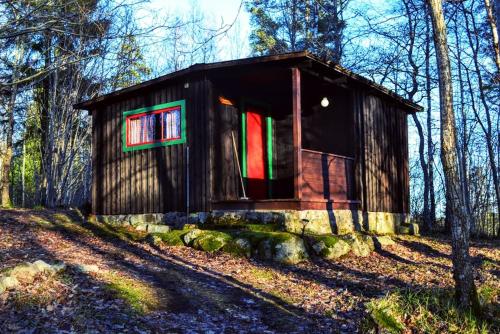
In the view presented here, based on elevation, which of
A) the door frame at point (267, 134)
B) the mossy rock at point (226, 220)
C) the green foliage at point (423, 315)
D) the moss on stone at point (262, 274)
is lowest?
the green foliage at point (423, 315)

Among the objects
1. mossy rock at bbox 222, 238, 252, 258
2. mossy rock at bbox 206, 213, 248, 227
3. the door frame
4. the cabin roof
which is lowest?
mossy rock at bbox 222, 238, 252, 258

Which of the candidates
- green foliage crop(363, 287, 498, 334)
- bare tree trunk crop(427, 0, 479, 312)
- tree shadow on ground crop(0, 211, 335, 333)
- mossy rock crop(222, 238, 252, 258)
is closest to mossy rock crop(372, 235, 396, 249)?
mossy rock crop(222, 238, 252, 258)

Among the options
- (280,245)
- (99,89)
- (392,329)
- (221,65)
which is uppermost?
(99,89)

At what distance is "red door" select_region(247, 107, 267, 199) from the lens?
467 inches

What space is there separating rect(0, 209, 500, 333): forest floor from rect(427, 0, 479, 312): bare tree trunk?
3.09 feet

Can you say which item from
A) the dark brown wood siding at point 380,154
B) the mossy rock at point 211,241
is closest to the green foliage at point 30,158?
the dark brown wood siding at point 380,154

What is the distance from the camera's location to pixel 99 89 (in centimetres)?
2203

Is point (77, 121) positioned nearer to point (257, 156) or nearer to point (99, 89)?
point (99, 89)

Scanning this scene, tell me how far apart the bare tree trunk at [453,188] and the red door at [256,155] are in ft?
21.1

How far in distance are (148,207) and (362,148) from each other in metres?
5.43

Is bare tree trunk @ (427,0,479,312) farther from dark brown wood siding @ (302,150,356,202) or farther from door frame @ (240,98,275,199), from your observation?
door frame @ (240,98,275,199)

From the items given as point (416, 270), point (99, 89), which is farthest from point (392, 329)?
point (99, 89)

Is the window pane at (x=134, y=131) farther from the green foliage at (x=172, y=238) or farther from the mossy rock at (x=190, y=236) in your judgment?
the mossy rock at (x=190, y=236)

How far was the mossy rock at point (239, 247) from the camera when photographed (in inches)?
339
